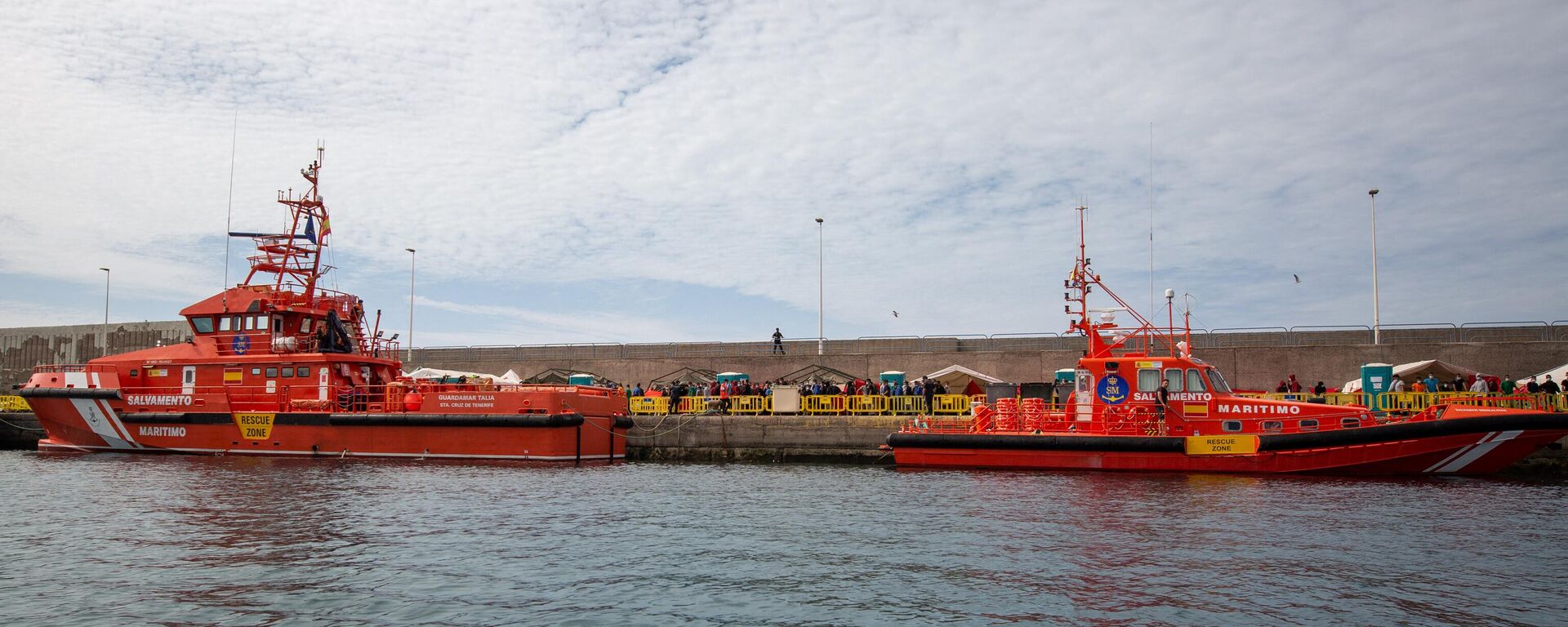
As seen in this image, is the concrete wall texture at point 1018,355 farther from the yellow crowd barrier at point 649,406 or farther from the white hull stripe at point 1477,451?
the white hull stripe at point 1477,451

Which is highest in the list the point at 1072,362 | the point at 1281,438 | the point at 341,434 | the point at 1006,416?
the point at 1072,362

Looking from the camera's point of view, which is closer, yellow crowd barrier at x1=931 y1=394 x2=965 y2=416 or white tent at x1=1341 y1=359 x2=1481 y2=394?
white tent at x1=1341 y1=359 x2=1481 y2=394

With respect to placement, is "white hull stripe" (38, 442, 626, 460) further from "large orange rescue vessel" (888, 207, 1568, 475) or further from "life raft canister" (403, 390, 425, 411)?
"large orange rescue vessel" (888, 207, 1568, 475)

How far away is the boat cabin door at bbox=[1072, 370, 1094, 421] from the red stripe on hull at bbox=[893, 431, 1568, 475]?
2.95 feet

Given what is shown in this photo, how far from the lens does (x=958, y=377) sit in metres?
30.7

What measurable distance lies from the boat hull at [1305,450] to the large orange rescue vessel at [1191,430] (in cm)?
2

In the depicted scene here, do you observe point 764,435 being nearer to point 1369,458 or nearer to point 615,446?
point 615,446

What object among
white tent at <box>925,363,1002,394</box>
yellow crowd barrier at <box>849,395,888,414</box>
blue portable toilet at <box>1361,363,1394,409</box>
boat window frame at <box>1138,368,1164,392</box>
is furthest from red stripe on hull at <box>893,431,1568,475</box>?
white tent at <box>925,363,1002,394</box>

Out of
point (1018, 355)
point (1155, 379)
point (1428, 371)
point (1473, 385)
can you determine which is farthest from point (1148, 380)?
point (1018, 355)

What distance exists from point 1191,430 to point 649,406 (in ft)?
46.3

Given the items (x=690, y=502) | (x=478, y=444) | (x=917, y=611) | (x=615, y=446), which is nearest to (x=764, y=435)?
(x=615, y=446)

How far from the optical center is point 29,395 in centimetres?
2645

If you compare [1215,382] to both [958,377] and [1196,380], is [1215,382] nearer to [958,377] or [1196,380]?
[1196,380]

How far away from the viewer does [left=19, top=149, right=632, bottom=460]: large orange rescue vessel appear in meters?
24.0
